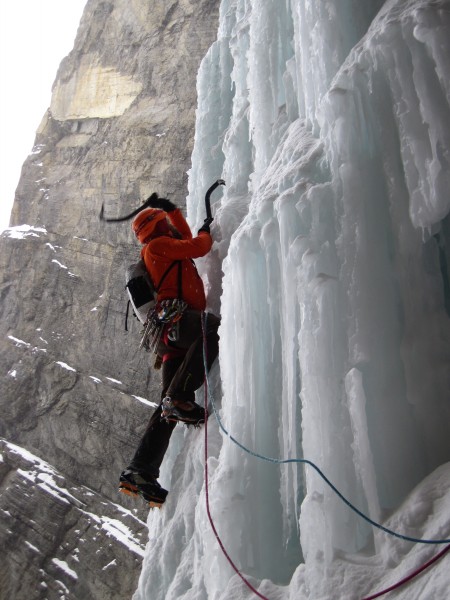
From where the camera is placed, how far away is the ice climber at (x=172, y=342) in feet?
10.8

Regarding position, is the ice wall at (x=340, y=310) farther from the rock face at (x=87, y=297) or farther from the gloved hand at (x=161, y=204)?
the rock face at (x=87, y=297)

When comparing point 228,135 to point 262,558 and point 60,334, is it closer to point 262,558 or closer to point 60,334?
point 262,558

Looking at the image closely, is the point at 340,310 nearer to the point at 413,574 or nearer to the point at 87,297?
the point at 413,574

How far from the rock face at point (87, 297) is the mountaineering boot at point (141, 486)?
6.05 metres

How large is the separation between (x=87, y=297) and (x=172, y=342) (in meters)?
8.60

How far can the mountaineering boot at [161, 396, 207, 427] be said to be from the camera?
3.24 metres

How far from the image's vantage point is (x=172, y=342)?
11.4 feet

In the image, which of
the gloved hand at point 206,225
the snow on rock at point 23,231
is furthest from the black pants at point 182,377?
the snow on rock at point 23,231

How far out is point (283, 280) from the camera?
102 inches

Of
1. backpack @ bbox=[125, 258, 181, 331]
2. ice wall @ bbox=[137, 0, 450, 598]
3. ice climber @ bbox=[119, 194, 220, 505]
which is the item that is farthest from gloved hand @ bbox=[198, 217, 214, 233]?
ice wall @ bbox=[137, 0, 450, 598]

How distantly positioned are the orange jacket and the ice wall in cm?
53

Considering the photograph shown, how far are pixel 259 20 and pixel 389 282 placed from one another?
2670 mm

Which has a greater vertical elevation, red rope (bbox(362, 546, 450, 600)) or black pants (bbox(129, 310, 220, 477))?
black pants (bbox(129, 310, 220, 477))

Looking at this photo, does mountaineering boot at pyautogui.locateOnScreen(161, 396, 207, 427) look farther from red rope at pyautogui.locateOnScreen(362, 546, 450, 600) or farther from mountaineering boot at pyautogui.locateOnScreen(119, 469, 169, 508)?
red rope at pyautogui.locateOnScreen(362, 546, 450, 600)
